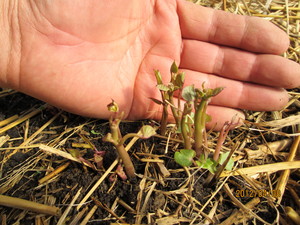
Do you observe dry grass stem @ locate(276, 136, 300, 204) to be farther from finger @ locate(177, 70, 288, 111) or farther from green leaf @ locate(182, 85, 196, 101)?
green leaf @ locate(182, 85, 196, 101)

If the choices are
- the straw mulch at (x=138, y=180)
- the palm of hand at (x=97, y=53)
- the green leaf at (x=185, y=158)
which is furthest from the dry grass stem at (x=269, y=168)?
the palm of hand at (x=97, y=53)

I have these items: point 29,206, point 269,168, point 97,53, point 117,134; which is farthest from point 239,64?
point 29,206

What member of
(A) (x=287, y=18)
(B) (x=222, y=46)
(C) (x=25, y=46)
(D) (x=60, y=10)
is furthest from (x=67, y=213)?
(A) (x=287, y=18)

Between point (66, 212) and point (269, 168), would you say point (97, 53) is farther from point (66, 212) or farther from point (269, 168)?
point (269, 168)

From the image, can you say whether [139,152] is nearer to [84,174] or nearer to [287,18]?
[84,174]

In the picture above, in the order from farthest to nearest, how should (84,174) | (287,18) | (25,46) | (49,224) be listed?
(287,18) < (25,46) < (84,174) < (49,224)

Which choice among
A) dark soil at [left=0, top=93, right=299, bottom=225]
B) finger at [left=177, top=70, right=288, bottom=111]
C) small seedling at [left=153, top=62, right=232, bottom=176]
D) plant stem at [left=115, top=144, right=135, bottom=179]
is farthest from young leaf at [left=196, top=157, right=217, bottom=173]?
finger at [left=177, top=70, right=288, bottom=111]
